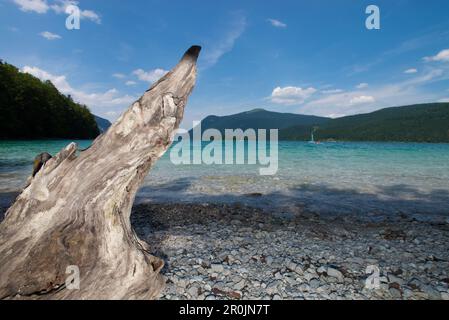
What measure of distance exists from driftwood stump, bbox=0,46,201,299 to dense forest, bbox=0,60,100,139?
84301mm

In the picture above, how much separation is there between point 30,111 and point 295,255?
94.9 metres

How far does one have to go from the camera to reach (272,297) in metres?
4.11

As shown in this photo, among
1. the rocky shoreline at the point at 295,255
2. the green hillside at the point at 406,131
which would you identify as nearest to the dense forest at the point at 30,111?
the rocky shoreline at the point at 295,255

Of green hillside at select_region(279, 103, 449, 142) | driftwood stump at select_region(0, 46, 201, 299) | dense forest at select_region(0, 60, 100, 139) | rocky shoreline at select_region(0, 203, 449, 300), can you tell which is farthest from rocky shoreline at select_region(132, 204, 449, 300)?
green hillside at select_region(279, 103, 449, 142)

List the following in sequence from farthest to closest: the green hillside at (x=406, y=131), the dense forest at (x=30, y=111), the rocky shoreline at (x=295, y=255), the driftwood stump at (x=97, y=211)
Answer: the green hillside at (x=406, y=131)
the dense forest at (x=30, y=111)
the rocky shoreline at (x=295, y=255)
the driftwood stump at (x=97, y=211)

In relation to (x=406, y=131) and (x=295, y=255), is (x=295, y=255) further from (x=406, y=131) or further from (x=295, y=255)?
(x=406, y=131)

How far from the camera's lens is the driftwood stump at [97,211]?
3.12 m

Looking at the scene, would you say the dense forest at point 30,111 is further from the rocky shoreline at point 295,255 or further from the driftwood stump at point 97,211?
the driftwood stump at point 97,211

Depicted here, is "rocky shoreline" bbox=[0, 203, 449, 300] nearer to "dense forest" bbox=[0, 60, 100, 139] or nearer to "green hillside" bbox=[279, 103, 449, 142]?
"dense forest" bbox=[0, 60, 100, 139]

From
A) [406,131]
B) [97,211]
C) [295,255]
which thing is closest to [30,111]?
[97,211]

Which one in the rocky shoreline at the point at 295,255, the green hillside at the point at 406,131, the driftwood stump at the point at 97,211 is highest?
the green hillside at the point at 406,131

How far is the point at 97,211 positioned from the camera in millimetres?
3346

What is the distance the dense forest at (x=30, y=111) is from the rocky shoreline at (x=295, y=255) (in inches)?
3258

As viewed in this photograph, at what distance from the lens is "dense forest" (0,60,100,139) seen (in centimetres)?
7044
